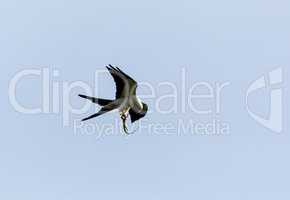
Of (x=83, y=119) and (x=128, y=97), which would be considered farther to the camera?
(x=83, y=119)

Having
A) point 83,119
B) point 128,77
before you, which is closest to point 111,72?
point 128,77

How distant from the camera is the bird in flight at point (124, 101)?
40.5 m

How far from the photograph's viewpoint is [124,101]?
137ft

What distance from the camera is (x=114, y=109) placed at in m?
42.2

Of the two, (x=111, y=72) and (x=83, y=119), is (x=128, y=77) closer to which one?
(x=111, y=72)

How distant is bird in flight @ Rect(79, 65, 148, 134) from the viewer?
40.5 m

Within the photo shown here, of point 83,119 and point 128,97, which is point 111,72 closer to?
point 128,97

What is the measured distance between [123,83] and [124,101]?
1.08m

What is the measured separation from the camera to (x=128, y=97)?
4141 cm

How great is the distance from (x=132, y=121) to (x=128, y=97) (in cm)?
154

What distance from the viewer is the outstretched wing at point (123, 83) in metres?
40.3

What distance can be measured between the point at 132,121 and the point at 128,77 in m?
2.86

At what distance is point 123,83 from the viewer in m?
40.7

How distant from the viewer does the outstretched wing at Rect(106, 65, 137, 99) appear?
4028 cm
